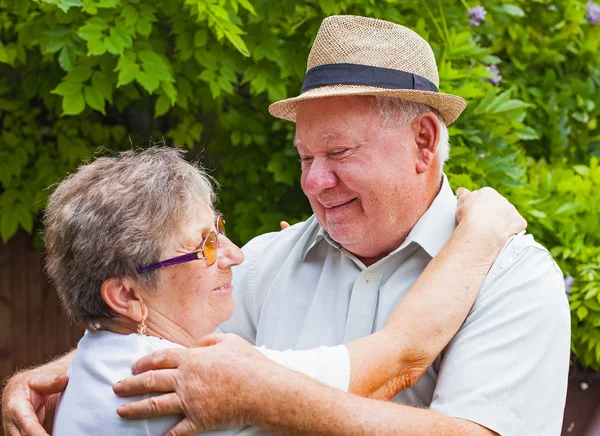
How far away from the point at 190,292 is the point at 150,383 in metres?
0.32

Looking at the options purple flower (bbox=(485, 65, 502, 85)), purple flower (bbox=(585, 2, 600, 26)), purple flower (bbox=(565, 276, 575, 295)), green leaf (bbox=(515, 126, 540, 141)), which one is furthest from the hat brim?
purple flower (bbox=(585, 2, 600, 26))

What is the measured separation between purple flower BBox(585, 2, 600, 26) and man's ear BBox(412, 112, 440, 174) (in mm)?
2966

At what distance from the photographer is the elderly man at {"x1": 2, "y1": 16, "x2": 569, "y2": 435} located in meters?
1.90

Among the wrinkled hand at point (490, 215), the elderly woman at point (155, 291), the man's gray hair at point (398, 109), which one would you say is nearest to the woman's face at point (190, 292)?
the elderly woman at point (155, 291)

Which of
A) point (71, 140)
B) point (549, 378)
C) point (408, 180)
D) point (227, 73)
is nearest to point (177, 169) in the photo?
point (408, 180)

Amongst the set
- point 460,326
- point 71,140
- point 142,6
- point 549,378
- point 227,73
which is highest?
point 142,6

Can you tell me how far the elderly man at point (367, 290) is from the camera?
1.90 m

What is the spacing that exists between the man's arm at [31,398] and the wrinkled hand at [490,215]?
1228 millimetres

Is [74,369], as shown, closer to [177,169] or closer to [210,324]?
[210,324]

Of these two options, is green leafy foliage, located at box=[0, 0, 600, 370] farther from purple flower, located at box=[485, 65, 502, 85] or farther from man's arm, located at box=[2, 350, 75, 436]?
man's arm, located at box=[2, 350, 75, 436]

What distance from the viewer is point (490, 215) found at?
7.84ft

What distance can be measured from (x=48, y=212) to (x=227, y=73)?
1.75m

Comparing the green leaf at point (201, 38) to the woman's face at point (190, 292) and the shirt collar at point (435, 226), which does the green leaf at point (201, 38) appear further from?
the woman's face at point (190, 292)

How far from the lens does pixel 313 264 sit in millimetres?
2646
